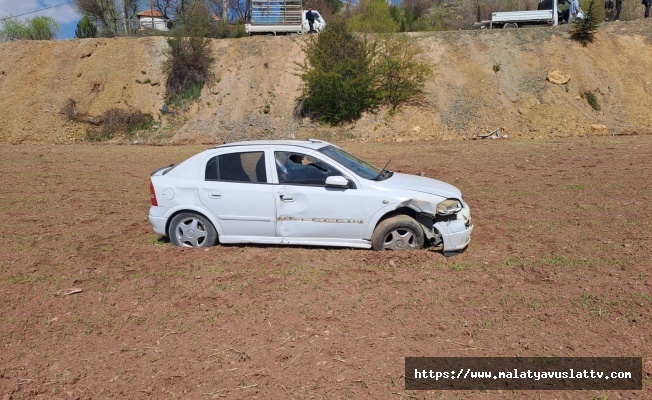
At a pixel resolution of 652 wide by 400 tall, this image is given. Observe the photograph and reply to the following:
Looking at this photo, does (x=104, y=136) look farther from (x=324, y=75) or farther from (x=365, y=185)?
(x=365, y=185)

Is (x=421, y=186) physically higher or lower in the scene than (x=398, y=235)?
higher

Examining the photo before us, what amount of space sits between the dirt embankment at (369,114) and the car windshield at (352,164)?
16241 mm

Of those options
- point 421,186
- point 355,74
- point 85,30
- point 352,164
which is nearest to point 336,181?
point 352,164

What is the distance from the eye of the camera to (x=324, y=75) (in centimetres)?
2422

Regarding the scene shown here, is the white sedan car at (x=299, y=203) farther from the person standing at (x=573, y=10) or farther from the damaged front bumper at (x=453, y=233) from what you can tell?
the person standing at (x=573, y=10)

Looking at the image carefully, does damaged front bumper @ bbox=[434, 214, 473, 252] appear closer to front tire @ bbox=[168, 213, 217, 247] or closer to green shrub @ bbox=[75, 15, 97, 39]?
front tire @ bbox=[168, 213, 217, 247]

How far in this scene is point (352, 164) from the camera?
6.98m

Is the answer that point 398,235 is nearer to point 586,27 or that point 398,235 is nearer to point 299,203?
point 299,203

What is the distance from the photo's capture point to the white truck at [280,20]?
30.5 meters

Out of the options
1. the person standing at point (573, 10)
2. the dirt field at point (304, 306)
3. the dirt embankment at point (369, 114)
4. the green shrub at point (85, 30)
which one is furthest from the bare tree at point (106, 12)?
the dirt field at point (304, 306)

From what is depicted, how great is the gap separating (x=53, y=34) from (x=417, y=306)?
5014 cm

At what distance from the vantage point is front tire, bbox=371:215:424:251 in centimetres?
632

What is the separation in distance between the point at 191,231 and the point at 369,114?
18921 mm

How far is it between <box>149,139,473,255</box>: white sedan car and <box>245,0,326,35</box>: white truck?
25.3m
